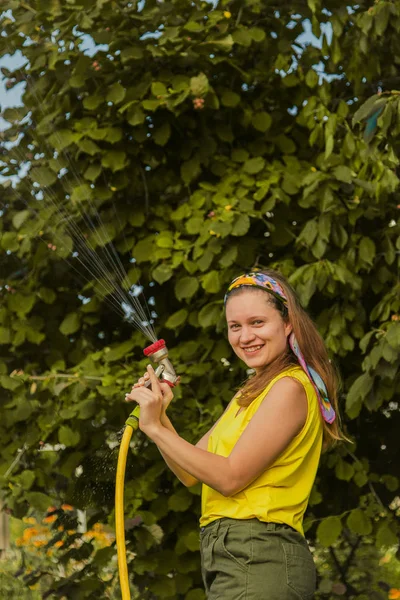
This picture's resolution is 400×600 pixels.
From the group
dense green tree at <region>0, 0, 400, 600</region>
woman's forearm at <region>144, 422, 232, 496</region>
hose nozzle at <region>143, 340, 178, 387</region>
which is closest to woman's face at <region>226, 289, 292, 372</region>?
hose nozzle at <region>143, 340, 178, 387</region>

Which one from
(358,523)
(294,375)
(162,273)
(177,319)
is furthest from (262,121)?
(294,375)

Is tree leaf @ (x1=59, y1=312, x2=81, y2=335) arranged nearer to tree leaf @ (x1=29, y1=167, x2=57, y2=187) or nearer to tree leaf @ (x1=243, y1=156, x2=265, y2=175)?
tree leaf @ (x1=29, y1=167, x2=57, y2=187)

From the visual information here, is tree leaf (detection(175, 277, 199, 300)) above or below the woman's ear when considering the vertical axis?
below

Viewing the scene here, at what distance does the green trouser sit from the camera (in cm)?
172

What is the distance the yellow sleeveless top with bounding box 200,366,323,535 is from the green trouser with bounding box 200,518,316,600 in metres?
0.02

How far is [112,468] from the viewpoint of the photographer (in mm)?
3096

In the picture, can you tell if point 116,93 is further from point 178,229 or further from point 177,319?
point 177,319

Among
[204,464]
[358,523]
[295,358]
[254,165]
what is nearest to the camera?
[204,464]

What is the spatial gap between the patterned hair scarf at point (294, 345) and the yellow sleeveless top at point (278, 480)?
0.05ft

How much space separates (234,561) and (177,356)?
1.61 m

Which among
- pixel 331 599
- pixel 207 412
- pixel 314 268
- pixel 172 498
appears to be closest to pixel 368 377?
pixel 314 268

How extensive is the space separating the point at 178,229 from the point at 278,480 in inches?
68.4

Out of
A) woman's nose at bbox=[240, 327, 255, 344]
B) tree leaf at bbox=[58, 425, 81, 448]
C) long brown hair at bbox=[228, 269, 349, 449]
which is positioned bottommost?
tree leaf at bbox=[58, 425, 81, 448]

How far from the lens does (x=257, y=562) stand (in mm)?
1737
